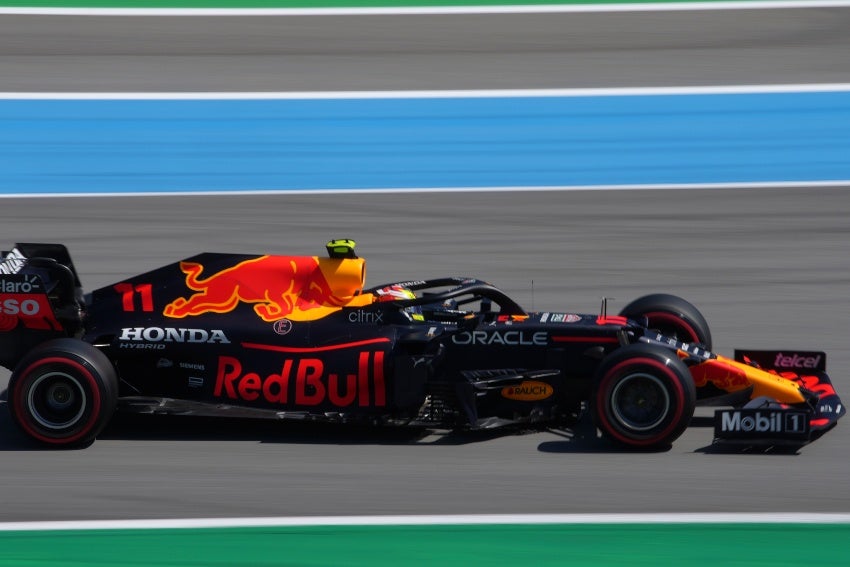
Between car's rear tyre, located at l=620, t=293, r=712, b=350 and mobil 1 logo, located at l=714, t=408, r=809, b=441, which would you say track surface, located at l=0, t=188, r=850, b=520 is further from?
car's rear tyre, located at l=620, t=293, r=712, b=350

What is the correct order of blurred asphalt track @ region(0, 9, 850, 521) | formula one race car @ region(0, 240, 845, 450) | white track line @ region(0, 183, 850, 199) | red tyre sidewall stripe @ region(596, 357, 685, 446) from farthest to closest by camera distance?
white track line @ region(0, 183, 850, 199)
formula one race car @ region(0, 240, 845, 450)
red tyre sidewall stripe @ region(596, 357, 685, 446)
blurred asphalt track @ region(0, 9, 850, 521)

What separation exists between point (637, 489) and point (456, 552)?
1277 mm

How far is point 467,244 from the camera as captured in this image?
12445 millimetres

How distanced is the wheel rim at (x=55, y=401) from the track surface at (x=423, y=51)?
27.8ft

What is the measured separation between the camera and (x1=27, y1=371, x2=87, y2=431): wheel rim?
8.09 meters

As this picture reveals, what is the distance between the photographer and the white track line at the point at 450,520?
691cm

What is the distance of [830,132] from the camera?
582 inches

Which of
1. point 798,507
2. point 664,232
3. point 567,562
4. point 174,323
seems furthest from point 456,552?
point 664,232

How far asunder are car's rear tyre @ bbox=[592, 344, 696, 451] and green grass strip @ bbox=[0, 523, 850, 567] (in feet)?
3.54

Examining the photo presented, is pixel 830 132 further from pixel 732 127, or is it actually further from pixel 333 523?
pixel 333 523

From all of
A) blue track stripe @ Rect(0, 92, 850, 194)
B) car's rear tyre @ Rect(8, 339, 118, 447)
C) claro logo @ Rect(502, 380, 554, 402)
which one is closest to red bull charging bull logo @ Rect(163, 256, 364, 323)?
car's rear tyre @ Rect(8, 339, 118, 447)

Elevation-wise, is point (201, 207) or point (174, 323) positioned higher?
point (201, 207)

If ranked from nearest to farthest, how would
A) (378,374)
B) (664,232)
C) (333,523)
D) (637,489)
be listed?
1. (333,523)
2. (637,489)
3. (378,374)
4. (664,232)

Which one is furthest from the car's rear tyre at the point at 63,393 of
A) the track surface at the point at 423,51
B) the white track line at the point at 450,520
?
the track surface at the point at 423,51
